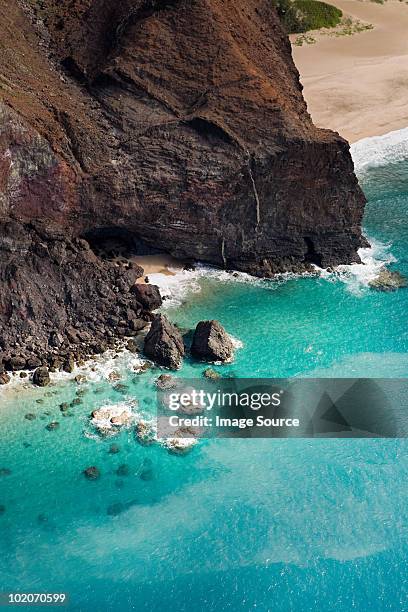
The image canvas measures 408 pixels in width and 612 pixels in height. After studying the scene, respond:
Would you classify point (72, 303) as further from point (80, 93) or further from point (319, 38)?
point (319, 38)

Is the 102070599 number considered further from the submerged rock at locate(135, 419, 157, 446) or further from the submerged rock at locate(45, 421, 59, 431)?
the submerged rock at locate(45, 421, 59, 431)

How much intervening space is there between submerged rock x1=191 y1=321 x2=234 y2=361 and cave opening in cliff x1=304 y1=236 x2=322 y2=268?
999cm

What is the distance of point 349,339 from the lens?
39250 millimetres

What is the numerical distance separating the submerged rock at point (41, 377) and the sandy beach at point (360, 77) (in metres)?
33.9

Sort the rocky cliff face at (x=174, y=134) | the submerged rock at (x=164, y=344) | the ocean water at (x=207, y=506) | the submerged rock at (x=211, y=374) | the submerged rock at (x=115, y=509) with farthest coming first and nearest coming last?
the rocky cliff face at (x=174, y=134) < the submerged rock at (x=164, y=344) < the submerged rock at (x=211, y=374) < the submerged rock at (x=115, y=509) < the ocean water at (x=207, y=506)

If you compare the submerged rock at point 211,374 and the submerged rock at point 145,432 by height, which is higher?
the submerged rock at point 211,374

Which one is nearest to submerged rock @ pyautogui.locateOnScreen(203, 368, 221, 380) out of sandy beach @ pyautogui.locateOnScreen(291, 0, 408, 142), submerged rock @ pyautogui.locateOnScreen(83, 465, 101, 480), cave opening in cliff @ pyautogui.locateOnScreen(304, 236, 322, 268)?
submerged rock @ pyautogui.locateOnScreen(83, 465, 101, 480)

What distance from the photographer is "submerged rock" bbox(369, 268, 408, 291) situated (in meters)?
43.2

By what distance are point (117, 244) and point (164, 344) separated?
9.11 metres

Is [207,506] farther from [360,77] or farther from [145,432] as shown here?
[360,77]

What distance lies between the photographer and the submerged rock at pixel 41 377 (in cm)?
3484

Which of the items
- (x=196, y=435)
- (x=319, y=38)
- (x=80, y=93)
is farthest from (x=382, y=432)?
(x=319, y=38)

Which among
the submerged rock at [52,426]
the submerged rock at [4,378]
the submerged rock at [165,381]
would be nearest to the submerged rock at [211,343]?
the submerged rock at [165,381]

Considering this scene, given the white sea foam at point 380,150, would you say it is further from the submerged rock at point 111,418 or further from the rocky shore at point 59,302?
the submerged rock at point 111,418
